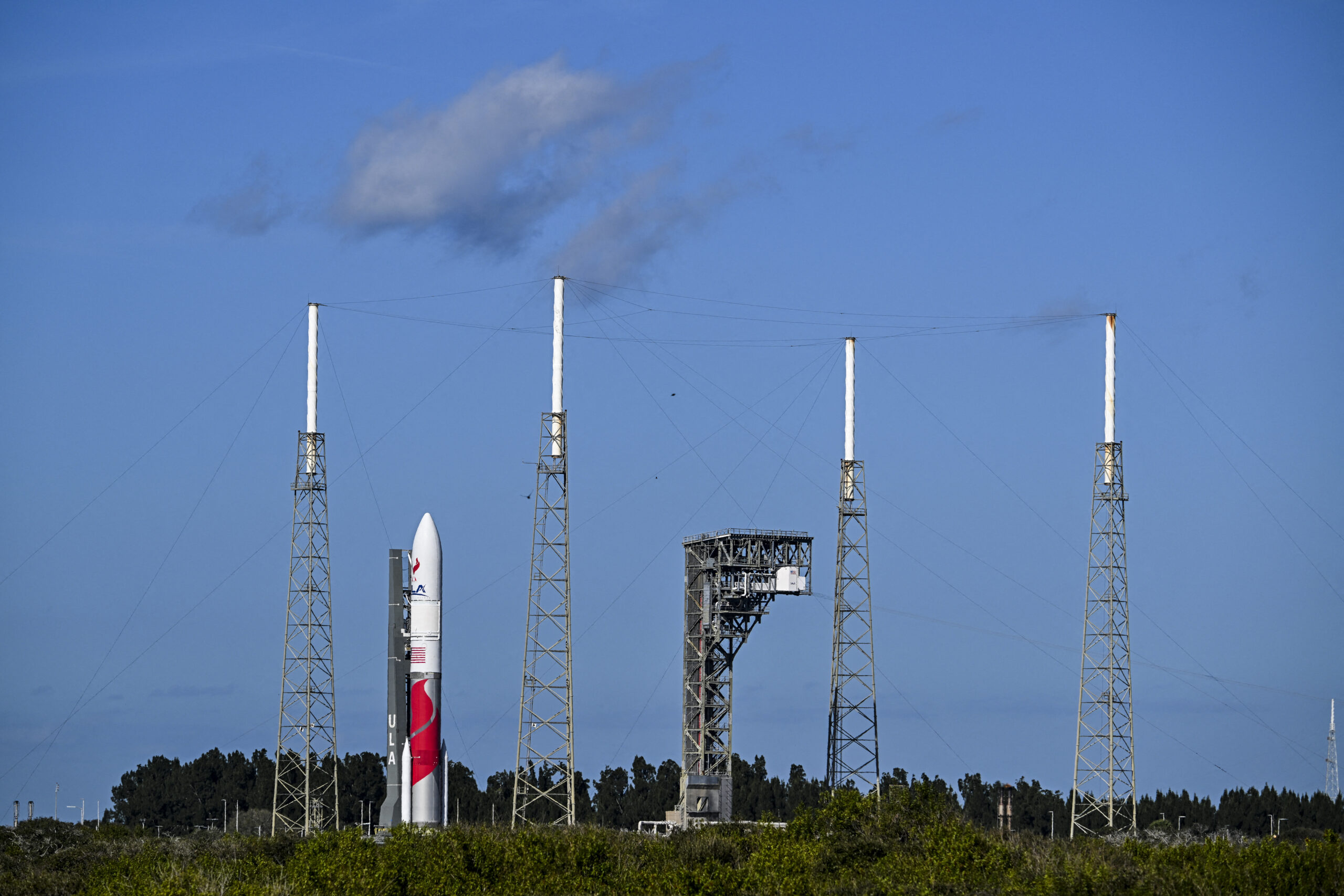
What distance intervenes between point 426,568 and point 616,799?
53788mm

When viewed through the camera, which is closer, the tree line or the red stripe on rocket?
the red stripe on rocket

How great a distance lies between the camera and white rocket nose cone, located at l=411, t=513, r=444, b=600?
59812 mm

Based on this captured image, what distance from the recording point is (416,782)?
58844 mm

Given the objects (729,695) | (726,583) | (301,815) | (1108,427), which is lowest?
(301,815)

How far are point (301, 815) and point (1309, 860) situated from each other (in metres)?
51.4

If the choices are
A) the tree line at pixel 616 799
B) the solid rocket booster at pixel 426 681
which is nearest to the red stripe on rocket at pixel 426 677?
the solid rocket booster at pixel 426 681

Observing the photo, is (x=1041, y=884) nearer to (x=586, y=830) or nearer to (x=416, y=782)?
Answer: (x=586, y=830)

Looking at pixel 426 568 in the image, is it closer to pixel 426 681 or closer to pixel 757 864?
pixel 426 681

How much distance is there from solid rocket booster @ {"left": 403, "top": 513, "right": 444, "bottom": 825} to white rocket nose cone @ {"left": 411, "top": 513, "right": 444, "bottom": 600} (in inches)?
0.7

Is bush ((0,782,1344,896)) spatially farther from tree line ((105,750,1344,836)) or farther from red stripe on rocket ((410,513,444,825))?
tree line ((105,750,1344,836))

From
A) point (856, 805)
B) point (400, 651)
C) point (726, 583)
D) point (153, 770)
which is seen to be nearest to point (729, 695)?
point (726, 583)

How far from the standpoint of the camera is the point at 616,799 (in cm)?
11031

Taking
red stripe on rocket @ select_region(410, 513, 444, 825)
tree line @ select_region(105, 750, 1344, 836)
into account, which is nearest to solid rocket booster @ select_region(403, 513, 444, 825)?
red stripe on rocket @ select_region(410, 513, 444, 825)

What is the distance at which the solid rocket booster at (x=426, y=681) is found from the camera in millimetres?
58875
